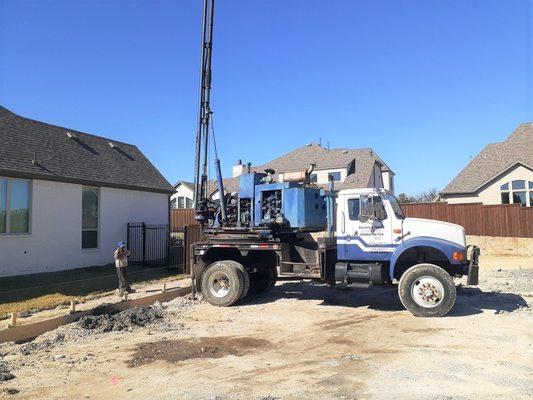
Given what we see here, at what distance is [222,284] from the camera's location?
40.5 feet

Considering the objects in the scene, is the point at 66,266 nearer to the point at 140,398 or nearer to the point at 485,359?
the point at 140,398

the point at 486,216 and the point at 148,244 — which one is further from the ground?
the point at 486,216

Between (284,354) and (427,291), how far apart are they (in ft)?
13.7

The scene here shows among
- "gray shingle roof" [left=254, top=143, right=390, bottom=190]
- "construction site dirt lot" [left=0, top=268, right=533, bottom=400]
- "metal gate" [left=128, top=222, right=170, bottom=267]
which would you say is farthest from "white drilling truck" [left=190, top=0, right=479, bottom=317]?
"gray shingle roof" [left=254, top=143, right=390, bottom=190]

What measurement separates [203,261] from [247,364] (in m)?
6.08

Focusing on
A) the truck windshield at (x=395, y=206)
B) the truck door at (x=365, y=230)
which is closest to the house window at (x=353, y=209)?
the truck door at (x=365, y=230)

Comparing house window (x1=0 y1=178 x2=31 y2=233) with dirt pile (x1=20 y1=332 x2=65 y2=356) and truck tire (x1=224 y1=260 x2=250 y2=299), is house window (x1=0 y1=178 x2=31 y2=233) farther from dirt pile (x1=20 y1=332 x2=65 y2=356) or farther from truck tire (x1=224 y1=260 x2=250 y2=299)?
truck tire (x1=224 y1=260 x2=250 y2=299)

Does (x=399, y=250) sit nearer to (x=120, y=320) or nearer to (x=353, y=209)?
(x=353, y=209)

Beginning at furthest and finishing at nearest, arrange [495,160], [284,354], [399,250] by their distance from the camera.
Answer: [495,160], [399,250], [284,354]

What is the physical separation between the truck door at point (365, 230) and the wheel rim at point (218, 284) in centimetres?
309

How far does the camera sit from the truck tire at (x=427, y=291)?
10.0 m

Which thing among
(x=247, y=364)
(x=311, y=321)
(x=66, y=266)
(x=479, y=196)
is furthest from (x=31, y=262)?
(x=479, y=196)

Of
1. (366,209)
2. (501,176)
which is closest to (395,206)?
(366,209)

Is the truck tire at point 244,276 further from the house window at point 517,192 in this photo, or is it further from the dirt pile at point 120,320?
the house window at point 517,192
